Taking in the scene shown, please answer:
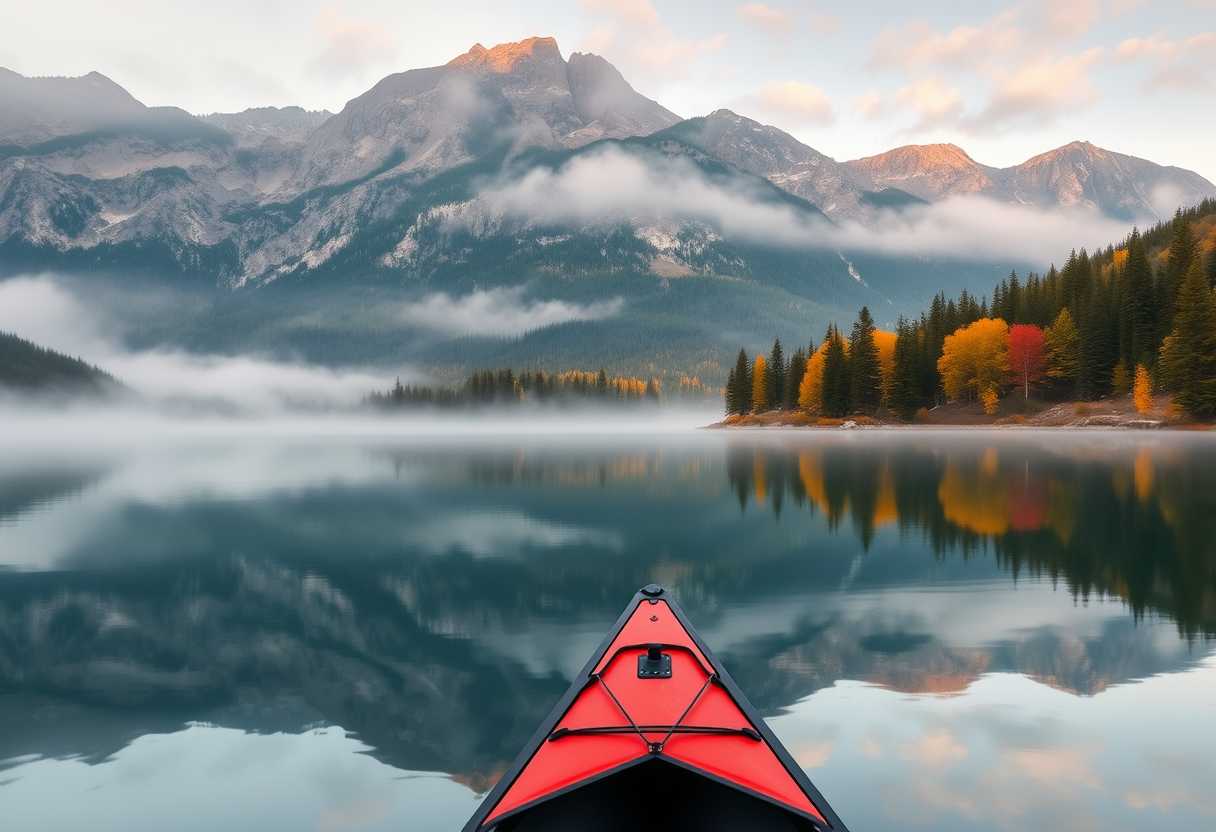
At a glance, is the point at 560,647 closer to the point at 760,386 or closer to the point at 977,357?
the point at 977,357

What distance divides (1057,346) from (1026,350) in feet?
13.4

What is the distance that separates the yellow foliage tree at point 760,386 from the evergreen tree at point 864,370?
67.7 ft

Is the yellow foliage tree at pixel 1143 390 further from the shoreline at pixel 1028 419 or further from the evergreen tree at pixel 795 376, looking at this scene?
the evergreen tree at pixel 795 376

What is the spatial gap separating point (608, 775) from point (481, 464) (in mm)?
60850

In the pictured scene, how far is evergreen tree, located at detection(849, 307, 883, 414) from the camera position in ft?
360

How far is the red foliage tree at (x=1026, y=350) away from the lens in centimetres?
9781

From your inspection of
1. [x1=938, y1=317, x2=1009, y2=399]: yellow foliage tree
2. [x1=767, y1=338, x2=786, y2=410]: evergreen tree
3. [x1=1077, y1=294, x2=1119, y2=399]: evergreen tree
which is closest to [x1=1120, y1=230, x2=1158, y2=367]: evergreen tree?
[x1=1077, y1=294, x2=1119, y2=399]: evergreen tree

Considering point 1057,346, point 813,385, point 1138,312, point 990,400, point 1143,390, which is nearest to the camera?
point 1143,390

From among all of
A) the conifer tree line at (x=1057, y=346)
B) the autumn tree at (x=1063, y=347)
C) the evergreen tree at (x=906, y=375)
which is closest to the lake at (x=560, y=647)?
the conifer tree line at (x=1057, y=346)

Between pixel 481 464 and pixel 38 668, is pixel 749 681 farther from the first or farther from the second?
pixel 481 464

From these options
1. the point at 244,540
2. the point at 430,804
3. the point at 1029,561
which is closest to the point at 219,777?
the point at 430,804

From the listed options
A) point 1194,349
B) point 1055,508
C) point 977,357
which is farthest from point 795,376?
point 1055,508

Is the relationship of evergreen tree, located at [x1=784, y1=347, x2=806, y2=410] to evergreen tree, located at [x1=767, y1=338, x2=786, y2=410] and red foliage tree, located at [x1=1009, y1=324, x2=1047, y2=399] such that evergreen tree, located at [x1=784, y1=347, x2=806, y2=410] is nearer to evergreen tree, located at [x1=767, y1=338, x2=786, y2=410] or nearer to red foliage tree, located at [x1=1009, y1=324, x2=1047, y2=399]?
evergreen tree, located at [x1=767, y1=338, x2=786, y2=410]

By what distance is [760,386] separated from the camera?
441ft
